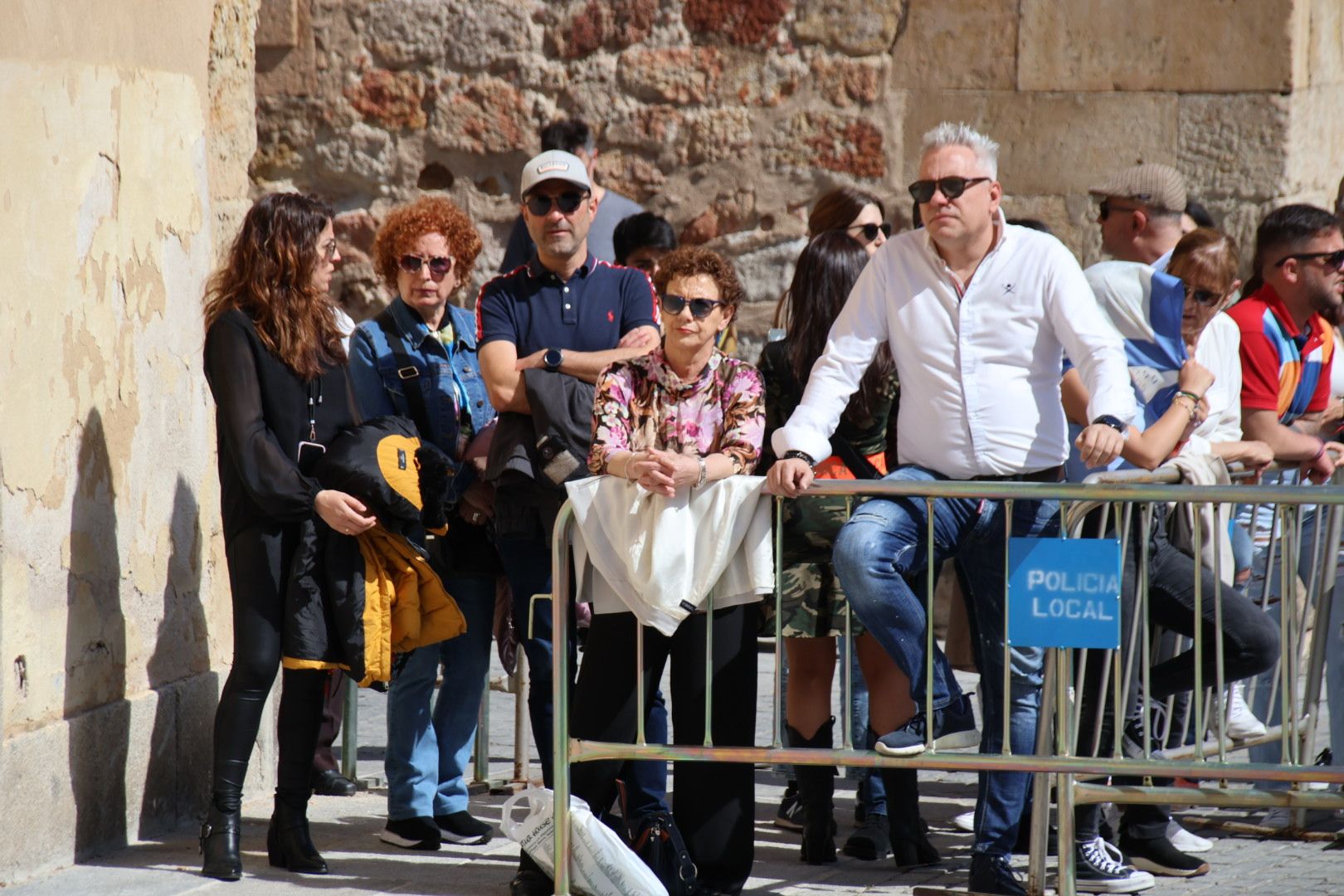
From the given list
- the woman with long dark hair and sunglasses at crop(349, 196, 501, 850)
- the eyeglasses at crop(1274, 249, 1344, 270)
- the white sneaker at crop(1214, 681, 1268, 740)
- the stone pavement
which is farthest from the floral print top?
the eyeglasses at crop(1274, 249, 1344, 270)

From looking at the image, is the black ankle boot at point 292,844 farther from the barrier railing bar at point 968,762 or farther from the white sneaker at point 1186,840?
the white sneaker at point 1186,840

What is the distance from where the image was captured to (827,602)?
477 centimetres

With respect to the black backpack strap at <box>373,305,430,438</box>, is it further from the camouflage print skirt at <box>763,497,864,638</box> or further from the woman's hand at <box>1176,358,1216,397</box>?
the woman's hand at <box>1176,358,1216,397</box>

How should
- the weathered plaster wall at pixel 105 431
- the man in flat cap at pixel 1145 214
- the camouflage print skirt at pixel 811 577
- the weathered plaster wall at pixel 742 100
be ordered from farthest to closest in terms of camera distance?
the weathered plaster wall at pixel 742 100, the man in flat cap at pixel 1145 214, the camouflage print skirt at pixel 811 577, the weathered plaster wall at pixel 105 431

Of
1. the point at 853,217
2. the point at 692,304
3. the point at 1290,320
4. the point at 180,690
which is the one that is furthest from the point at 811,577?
the point at 1290,320

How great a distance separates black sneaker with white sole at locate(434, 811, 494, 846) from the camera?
5.12 meters

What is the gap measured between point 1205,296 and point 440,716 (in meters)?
2.62

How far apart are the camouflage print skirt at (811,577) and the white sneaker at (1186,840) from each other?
1157 millimetres

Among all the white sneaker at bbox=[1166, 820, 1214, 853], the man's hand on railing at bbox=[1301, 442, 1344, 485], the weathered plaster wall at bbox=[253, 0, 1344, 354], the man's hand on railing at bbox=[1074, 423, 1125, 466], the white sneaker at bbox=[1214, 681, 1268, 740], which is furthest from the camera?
the weathered plaster wall at bbox=[253, 0, 1344, 354]

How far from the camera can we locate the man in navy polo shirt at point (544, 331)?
4.88 meters

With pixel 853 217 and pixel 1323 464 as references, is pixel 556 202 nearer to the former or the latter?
pixel 853 217

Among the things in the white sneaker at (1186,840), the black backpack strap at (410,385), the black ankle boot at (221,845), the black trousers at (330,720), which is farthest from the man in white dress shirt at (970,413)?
the black trousers at (330,720)

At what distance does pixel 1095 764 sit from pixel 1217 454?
1.24 m

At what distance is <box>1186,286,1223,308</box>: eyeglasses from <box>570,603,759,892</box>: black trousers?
1816 millimetres
